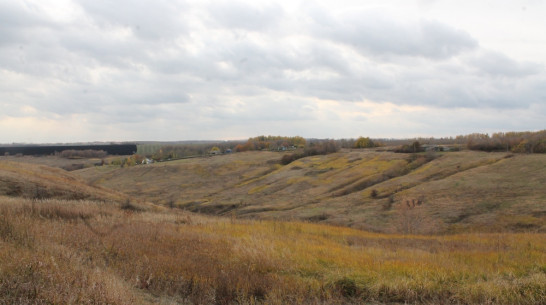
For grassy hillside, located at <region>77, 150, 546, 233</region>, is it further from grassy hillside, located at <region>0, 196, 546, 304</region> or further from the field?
grassy hillside, located at <region>0, 196, 546, 304</region>

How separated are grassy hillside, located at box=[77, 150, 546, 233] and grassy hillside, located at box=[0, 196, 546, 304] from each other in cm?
2154

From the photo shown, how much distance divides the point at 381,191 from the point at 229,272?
45810 mm

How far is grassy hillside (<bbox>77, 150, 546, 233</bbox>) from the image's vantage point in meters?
35.0

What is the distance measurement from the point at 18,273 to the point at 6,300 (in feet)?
2.66

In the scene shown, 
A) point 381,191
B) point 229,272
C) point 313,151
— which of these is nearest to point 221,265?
point 229,272

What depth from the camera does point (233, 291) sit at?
7223mm

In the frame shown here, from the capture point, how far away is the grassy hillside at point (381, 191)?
3503 centimetres

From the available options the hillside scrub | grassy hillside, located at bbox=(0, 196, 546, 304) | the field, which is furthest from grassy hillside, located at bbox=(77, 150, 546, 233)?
grassy hillside, located at bbox=(0, 196, 546, 304)

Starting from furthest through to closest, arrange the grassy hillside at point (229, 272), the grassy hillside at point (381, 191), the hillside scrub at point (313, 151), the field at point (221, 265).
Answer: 1. the hillside scrub at point (313, 151)
2. the grassy hillside at point (381, 191)
3. the field at point (221, 265)
4. the grassy hillside at point (229, 272)

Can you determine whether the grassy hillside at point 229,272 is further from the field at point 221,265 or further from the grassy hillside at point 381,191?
the grassy hillside at point 381,191

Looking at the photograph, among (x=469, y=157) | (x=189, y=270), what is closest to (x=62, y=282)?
(x=189, y=270)

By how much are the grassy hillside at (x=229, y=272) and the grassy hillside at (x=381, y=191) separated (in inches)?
848

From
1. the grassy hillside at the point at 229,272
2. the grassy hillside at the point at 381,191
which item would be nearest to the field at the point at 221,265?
the grassy hillside at the point at 229,272

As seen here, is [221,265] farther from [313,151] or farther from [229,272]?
[313,151]
